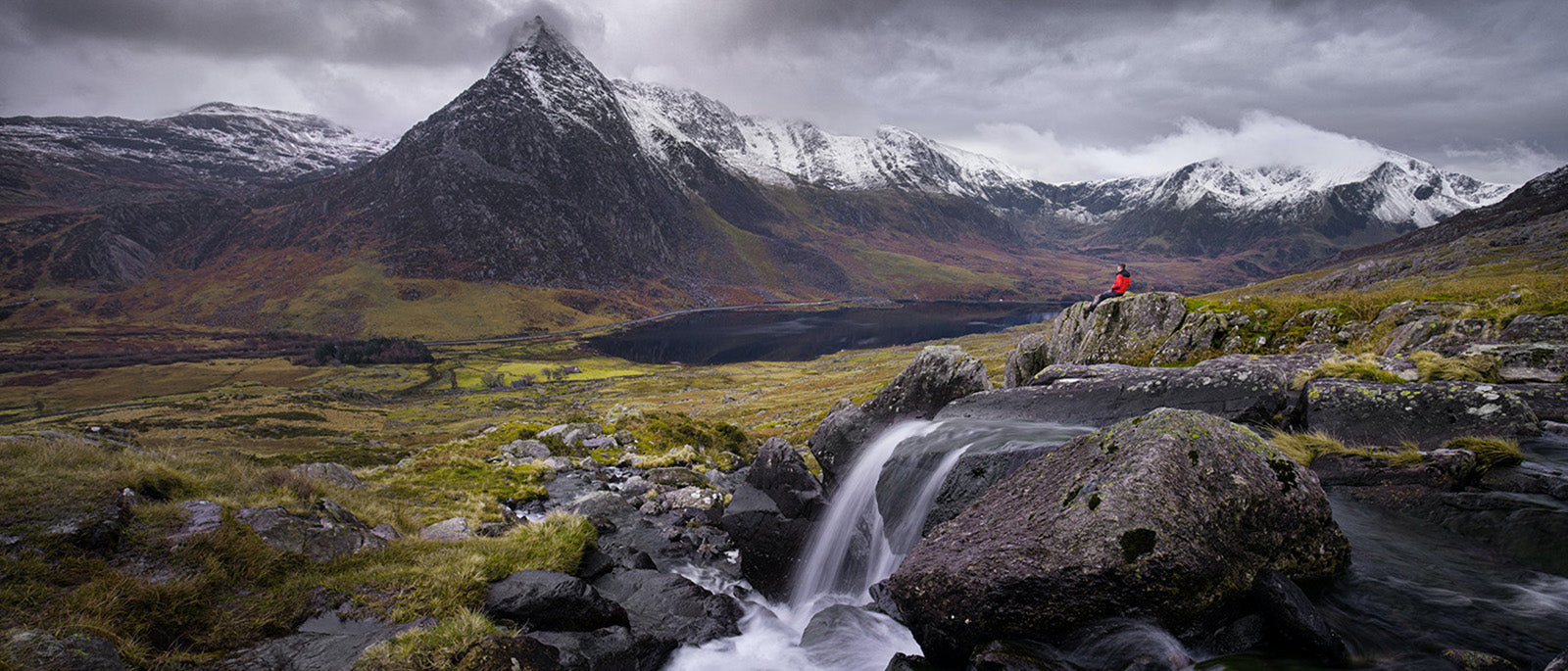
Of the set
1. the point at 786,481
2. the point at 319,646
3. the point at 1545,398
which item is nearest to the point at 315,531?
the point at 319,646

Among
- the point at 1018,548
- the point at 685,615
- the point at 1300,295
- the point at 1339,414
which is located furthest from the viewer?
the point at 1300,295

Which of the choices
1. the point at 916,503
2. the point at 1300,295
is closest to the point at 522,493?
the point at 916,503

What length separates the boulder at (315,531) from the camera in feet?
34.2

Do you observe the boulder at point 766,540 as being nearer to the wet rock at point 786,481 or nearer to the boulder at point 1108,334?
the wet rock at point 786,481

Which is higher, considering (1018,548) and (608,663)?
(1018,548)

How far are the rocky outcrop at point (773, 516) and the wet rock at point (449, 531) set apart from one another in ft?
26.5

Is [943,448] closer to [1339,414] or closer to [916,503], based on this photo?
[916,503]

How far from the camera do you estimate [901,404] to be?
23.6 meters

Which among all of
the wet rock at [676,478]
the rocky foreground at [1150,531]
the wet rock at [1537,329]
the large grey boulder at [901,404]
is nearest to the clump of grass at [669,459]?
the wet rock at [676,478]

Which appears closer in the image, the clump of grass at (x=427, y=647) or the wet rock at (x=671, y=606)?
the clump of grass at (x=427, y=647)

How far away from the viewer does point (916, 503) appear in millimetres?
14570

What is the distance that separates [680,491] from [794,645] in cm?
1169

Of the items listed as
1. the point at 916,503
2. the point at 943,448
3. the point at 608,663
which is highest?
the point at 943,448

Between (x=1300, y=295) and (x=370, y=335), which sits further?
(x=370, y=335)
